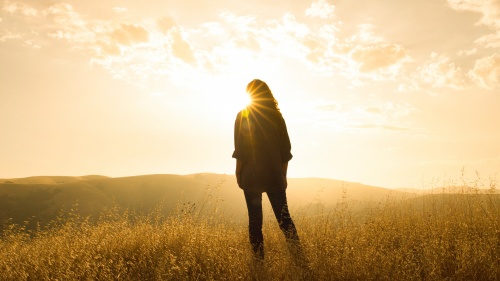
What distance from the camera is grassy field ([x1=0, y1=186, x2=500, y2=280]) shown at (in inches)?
129

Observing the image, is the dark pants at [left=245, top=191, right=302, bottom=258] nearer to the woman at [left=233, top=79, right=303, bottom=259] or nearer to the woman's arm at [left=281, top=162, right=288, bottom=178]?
the woman at [left=233, top=79, right=303, bottom=259]

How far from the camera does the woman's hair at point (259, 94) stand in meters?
4.46

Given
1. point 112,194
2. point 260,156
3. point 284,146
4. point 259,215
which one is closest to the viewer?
point 259,215

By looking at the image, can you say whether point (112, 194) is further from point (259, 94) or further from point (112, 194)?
point (259, 94)

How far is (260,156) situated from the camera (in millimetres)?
4336

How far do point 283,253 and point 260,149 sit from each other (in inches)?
51.7

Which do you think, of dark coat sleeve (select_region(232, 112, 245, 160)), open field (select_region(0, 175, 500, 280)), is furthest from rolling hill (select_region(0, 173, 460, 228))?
dark coat sleeve (select_region(232, 112, 245, 160))

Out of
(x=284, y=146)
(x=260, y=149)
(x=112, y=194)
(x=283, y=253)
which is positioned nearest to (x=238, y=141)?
(x=260, y=149)

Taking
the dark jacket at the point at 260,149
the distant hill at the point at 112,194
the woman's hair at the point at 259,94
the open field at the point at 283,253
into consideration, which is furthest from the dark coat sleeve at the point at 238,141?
the distant hill at the point at 112,194

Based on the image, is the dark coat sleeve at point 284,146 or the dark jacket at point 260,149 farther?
the dark coat sleeve at point 284,146

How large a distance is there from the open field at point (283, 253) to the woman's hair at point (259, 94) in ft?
6.07

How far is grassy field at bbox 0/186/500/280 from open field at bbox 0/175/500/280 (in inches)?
0.4

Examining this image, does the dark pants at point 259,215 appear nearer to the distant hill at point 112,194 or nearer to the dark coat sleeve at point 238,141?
the dark coat sleeve at point 238,141

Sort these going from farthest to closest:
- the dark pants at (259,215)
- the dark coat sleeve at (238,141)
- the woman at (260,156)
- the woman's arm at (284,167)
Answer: the woman's arm at (284,167)
the dark coat sleeve at (238,141)
the woman at (260,156)
the dark pants at (259,215)
